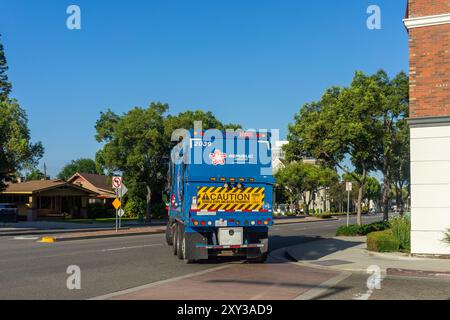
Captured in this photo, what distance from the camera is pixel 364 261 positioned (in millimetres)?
15945

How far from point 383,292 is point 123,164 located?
38.2 meters

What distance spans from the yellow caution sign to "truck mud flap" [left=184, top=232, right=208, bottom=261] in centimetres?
81

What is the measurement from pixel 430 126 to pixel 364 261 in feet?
15.4

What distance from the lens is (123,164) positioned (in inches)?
1850

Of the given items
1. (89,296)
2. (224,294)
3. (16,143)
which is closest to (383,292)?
(224,294)

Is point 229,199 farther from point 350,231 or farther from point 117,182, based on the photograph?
point 117,182

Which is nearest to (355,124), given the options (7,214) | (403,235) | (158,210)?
(403,235)

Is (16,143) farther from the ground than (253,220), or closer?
farther from the ground

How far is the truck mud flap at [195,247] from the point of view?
14.9 metres

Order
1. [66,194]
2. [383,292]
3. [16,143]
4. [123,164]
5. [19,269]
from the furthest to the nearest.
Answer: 1. [66,194]
2. [123,164]
3. [16,143]
4. [19,269]
5. [383,292]

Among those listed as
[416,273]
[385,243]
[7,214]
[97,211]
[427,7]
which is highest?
[427,7]

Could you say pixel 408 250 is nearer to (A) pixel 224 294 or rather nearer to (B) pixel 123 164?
(A) pixel 224 294

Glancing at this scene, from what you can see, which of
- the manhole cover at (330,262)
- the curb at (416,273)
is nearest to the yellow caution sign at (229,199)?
the manhole cover at (330,262)

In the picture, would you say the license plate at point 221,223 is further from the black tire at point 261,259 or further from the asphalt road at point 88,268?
the black tire at point 261,259
